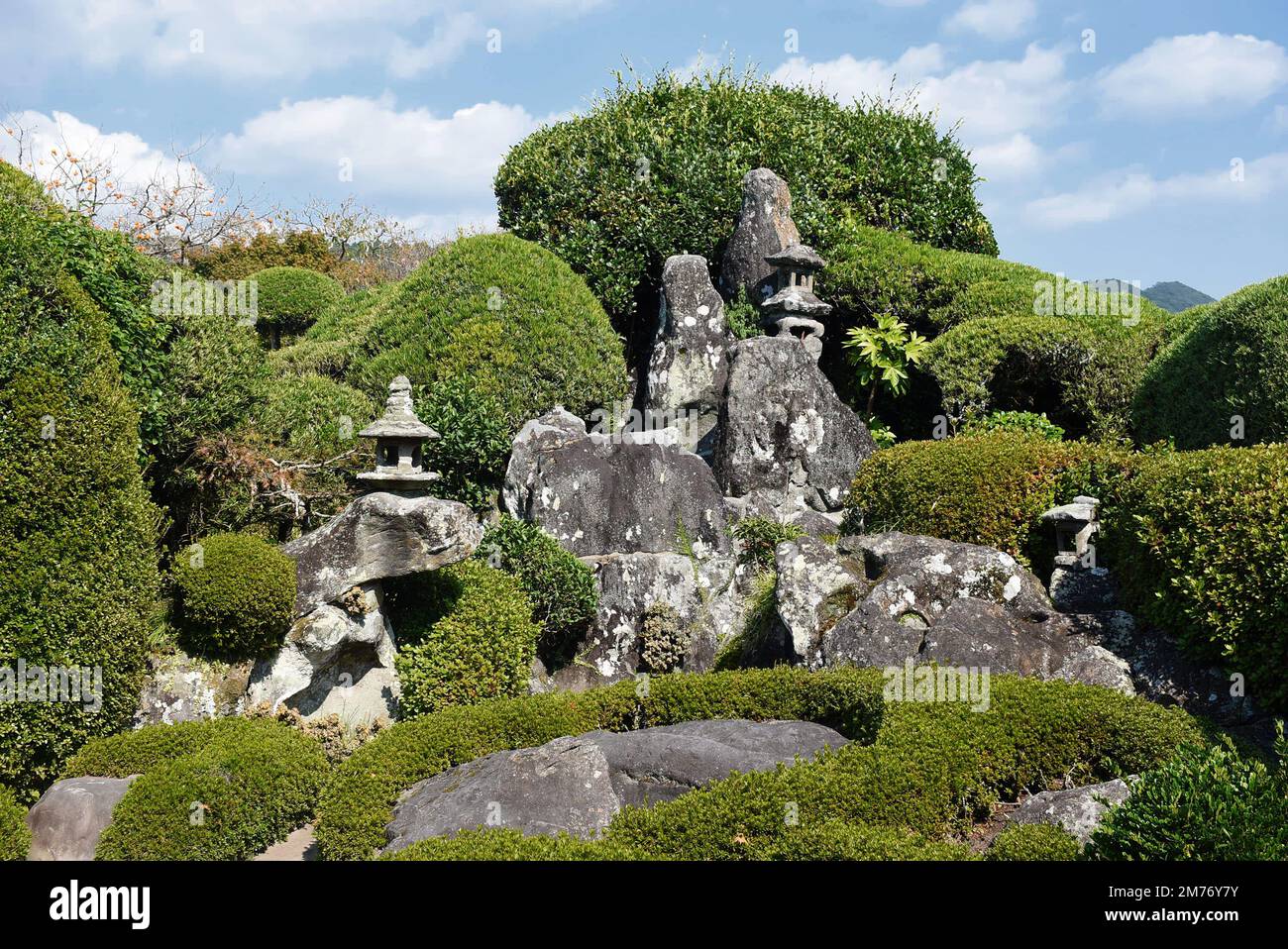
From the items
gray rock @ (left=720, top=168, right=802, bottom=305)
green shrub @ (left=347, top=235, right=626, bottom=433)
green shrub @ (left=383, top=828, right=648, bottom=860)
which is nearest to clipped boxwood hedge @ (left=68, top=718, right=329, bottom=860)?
green shrub @ (left=383, top=828, right=648, bottom=860)

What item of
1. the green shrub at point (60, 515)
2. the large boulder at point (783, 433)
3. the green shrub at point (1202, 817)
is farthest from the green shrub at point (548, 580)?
the green shrub at point (1202, 817)

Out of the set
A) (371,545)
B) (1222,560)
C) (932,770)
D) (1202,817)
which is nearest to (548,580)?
(371,545)

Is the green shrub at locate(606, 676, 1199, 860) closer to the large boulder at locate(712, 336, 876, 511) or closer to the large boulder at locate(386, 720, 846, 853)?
the large boulder at locate(386, 720, 846, 853)

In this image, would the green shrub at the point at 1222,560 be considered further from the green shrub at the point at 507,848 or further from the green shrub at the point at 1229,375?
the green shrub at the point at 507,848

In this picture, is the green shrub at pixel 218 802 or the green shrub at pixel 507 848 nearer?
the green shrub at pixel 507 848

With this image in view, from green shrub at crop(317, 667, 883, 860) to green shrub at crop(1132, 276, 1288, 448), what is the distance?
19.3 ft

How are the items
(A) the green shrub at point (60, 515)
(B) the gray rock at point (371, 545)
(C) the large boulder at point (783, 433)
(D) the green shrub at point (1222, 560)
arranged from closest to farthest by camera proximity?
1. (D) the green shrub at point (1222, 560)
2. (A) the green shrub at point (60, 515)
3. (B) the gray rock at point (371, 545)
4. (C) the large boulder at point (783, 433)

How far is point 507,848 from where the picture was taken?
6180mm

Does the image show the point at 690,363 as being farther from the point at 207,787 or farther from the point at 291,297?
the point at 291,297

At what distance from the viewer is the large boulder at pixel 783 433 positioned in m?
13.8

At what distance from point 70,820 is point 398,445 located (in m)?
4.34

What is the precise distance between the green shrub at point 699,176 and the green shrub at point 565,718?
992 centimetres

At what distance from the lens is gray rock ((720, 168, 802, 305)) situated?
16859 mm

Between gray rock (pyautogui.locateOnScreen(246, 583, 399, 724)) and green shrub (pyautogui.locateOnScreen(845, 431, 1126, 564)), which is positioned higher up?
green shrub (pyautogui.locateOnScreen(845, 431, 1126, 564))
